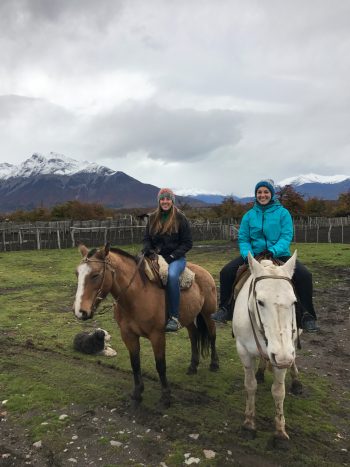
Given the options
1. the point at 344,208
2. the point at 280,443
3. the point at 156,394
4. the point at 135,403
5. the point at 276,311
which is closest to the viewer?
the point at 276,311

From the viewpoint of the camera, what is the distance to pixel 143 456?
3.65 meters

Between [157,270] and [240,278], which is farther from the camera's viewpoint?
[157,270]

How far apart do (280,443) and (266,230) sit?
2.34m

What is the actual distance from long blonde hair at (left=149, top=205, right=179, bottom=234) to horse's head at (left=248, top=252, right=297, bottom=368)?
177 centimetres

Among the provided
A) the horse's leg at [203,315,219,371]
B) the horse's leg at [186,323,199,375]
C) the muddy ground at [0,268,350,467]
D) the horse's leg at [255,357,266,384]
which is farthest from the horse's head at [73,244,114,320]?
the horse's leg at [255,357,266,384]

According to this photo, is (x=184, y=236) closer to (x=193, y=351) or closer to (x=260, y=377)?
(x=193, y=351)

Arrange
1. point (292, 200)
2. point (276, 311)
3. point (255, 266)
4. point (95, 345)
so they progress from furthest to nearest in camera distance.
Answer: point (292, 200), point (95, 345), point (255, 266), point (276, 311)

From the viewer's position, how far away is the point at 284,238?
14.5ft

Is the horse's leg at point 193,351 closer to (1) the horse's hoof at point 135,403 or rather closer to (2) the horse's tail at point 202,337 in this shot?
(2) the horse's tail at point 202,337

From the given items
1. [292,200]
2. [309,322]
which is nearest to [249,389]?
[309,322]

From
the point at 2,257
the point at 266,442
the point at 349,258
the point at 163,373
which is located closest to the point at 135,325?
the point at 163,373

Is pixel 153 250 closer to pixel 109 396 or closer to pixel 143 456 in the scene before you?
pixel 109 396

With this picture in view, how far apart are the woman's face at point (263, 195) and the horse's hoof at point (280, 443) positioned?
264cm

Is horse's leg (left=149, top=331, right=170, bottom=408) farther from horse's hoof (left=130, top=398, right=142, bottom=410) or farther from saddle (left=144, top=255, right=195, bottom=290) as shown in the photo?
saddle (left=144, top=255, right=195, bottom=290)
